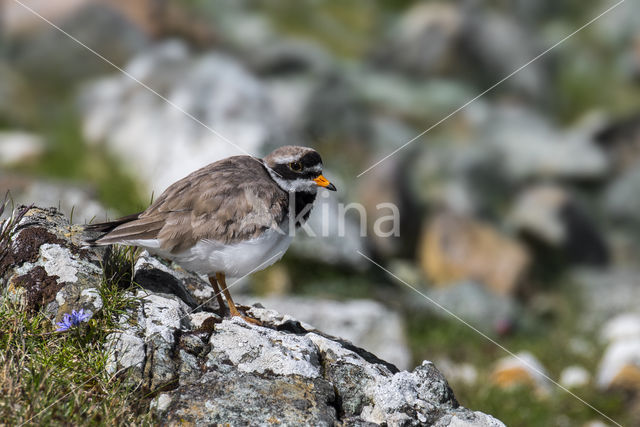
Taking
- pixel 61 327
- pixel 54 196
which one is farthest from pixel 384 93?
pixel 61 327

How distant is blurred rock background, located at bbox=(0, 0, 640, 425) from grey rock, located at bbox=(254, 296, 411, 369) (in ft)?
0.12

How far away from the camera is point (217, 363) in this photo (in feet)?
18.6

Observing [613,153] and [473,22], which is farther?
[473,22]

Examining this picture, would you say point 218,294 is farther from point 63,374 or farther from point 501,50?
point 501,50

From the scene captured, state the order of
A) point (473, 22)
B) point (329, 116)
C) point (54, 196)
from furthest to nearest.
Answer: point (473, 22) < point (329, 116) < point (54, 196)

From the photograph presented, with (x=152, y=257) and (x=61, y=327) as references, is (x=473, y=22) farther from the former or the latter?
(x=61, y=327)

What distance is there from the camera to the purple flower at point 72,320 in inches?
219

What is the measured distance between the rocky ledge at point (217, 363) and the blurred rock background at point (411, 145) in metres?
4.92

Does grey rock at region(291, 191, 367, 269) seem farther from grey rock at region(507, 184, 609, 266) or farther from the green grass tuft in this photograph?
the green grass tuft

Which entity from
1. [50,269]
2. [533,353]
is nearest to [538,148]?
[533,353]

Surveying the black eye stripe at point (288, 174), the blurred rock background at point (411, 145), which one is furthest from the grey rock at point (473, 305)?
the black eye stripe at point (288, 174)

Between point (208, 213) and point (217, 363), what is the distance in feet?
5.02

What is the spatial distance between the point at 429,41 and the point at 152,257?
1689cm

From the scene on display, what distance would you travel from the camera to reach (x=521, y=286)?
1788cm
